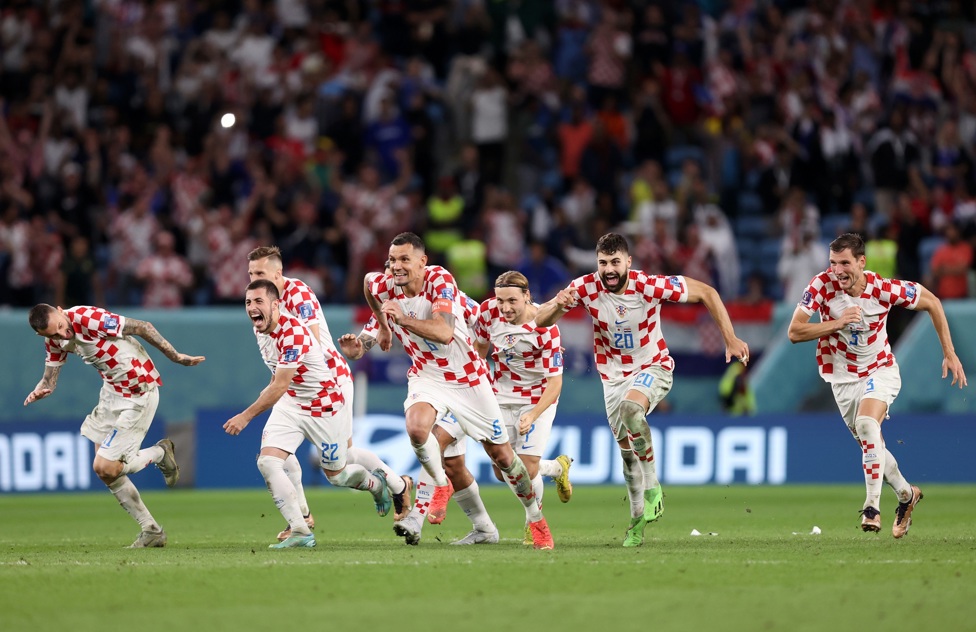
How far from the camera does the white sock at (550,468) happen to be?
503 inches

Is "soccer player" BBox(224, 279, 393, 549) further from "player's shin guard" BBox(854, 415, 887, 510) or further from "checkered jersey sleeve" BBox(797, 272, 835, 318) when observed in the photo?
"player's shin guard" BBox(854, 415, 887, 510)

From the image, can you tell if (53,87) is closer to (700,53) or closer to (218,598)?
(700,53)

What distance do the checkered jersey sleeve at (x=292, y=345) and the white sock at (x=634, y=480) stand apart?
2640 millimetres

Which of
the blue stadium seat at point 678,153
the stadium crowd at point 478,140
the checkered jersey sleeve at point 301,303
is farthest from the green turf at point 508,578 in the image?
the blue stadium seat at point 678,153

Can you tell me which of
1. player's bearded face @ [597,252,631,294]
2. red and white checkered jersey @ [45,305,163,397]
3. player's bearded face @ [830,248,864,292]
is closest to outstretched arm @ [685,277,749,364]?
player's bearded face @ [597,252,631,294]

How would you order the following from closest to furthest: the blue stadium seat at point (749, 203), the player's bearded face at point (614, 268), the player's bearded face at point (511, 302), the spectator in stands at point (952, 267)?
the player's bearded face at point (614, 268)
the player's bearded face at point (511, 302)
the spectator in stands at point (952, 267)
the blue stadium seat at point (749, 203)

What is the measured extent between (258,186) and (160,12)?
4.34 m

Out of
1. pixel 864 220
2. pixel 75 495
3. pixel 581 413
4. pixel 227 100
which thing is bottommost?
pixel 75 495

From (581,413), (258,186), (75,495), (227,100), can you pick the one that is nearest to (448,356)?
(581,413)

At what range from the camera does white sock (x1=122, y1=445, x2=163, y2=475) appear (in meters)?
12.1

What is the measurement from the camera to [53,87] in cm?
2366

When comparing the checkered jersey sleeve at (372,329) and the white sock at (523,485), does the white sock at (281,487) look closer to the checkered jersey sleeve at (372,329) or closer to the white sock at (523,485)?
the checkered jersey sleeve at (372,329)

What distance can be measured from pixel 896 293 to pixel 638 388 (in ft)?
7.93

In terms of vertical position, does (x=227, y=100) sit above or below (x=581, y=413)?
above
